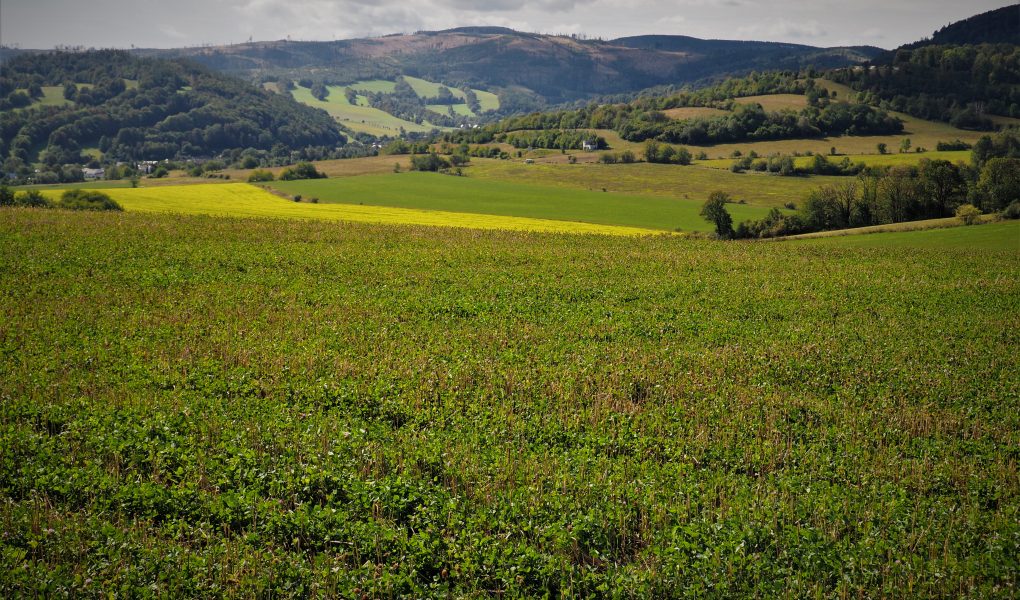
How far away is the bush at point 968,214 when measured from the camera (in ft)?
211

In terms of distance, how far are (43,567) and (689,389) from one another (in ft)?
40.4

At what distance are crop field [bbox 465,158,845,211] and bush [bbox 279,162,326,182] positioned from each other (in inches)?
1082

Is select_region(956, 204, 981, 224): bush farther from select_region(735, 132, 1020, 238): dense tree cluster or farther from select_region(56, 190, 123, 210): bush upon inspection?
select_region(56, 190, 123, 210): bush

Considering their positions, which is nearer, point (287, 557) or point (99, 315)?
point (287, 557)

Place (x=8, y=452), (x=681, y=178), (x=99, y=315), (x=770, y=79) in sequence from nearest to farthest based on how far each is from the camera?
(x=8, y=452)
(x=99, y=315)
(x=681, y=178)
(x=770, y=79)

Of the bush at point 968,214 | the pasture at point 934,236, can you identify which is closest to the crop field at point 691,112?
the bush at point 968,214

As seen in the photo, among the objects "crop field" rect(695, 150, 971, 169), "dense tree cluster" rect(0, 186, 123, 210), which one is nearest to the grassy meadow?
"crop field" rect(695, 150, 971, 169)

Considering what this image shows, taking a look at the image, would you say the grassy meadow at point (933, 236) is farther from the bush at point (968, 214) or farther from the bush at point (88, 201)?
the bush at point (88, 201)

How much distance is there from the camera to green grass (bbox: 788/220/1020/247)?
50.1m

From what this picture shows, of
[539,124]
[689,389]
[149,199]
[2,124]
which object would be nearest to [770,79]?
[539,124]

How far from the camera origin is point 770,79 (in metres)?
193

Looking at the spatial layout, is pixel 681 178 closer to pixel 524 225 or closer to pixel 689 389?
pixel 524 225

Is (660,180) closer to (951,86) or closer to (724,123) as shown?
(724,123)

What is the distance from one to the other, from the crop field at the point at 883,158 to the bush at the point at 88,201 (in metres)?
98.0
